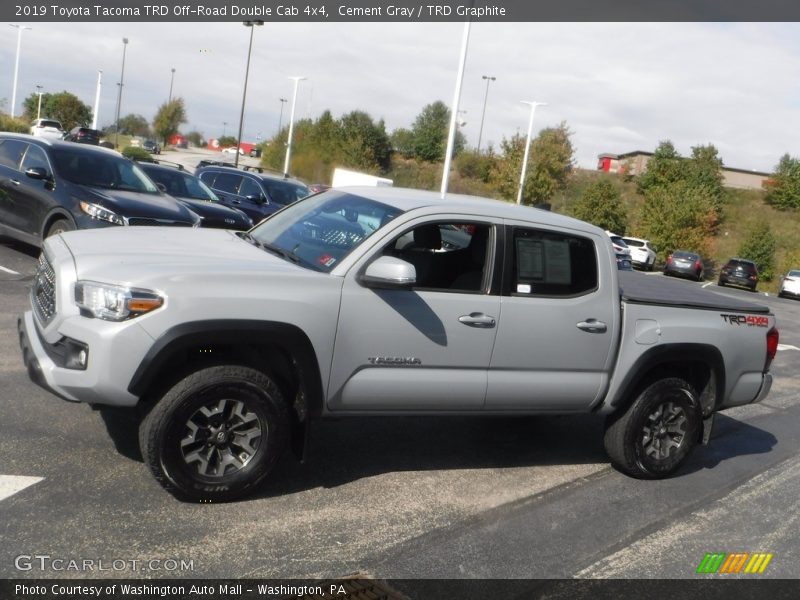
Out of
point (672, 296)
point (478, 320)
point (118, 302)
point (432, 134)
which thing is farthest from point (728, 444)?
point (432, 134)

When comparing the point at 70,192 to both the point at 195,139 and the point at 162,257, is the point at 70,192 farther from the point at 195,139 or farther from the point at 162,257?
the point at 195,139

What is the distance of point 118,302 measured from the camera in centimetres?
426

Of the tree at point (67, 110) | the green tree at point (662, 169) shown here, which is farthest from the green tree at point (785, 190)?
the tree at point (67, 110)

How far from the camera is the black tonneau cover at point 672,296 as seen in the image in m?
5.91

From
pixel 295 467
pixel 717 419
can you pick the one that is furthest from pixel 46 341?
pixel 717 419

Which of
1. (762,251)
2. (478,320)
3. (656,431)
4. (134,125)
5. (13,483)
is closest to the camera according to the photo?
(13,483)


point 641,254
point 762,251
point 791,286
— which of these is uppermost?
point 762,251

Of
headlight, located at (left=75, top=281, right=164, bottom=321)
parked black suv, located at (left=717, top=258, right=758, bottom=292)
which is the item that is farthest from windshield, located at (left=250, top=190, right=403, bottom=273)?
parked black suv, located at (left=717, top=258, right=758, bottom=292)

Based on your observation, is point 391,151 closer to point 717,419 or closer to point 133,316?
point 717,419

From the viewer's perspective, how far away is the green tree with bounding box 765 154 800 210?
69938mm

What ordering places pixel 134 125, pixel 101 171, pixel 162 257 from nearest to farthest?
pixel 162 257 → pixel 101 171 → pixel 134 125

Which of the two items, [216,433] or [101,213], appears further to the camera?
[101,213]

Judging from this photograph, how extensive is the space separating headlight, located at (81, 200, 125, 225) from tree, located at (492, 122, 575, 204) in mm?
36720

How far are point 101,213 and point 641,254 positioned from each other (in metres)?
33.9
